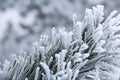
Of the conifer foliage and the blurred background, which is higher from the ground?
the blurred background

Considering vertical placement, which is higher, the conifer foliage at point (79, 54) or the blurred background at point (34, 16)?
the blurred background at point (34, 16)

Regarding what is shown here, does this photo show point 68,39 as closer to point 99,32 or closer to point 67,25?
point 99,32

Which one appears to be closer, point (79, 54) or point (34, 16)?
point (79, 54)

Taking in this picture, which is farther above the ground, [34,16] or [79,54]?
[34,16]

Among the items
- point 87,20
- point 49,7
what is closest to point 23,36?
point 49,7

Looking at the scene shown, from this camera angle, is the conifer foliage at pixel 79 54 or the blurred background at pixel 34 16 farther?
the blurred background at pixel 34 16
